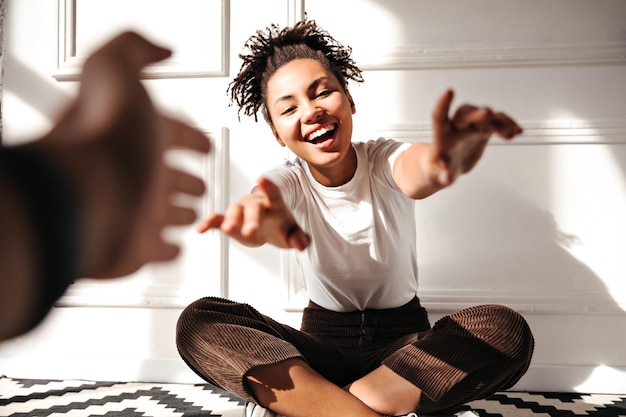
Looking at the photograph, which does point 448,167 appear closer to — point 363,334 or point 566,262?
point 363,334

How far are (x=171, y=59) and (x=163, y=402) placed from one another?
2.69 feet

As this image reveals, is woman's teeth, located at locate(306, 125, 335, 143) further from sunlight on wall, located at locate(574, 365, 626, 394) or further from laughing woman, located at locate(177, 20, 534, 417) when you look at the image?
sunlight on wall, located at locate(574, 365, 626, 394)

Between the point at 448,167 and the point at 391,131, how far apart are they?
836 millimetres

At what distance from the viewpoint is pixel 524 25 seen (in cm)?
149

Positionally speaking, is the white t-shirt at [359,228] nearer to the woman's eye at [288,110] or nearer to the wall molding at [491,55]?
the woman's eye at [288,110]

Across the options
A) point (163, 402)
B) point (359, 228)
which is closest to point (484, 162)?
point (359, 228)

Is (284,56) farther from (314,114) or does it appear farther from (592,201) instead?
(592,201)

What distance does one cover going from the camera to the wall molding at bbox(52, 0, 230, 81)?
5.17 feet

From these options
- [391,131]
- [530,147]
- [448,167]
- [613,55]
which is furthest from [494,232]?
[448,167]

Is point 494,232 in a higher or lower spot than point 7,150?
lower

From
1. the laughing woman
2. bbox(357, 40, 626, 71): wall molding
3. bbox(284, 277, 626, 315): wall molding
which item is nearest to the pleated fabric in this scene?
the laughing woman

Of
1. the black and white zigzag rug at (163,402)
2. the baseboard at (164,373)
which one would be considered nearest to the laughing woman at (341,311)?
the black and white zigzag rug at (163,402)

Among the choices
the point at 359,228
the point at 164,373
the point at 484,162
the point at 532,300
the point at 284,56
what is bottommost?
the point at 164,373

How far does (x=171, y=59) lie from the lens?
156cm
